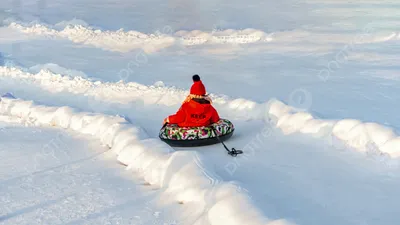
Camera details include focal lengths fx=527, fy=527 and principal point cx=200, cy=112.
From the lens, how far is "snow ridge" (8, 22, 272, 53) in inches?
630

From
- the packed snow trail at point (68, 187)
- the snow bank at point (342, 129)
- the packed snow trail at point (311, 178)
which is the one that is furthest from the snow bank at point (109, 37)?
the packed snow trail at point (311, 178)

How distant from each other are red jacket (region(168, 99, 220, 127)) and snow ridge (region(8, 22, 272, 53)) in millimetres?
8628

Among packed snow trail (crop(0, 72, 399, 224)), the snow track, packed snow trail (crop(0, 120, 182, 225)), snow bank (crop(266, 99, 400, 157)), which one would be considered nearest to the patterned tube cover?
packed snow trail (crop(0, 72, 399, 224))

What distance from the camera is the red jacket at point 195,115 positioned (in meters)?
6.46

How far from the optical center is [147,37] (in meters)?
16.8

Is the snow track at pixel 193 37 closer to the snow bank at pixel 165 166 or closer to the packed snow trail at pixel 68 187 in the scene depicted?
the snow bank at pixel 165 166

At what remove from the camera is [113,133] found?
274 inches

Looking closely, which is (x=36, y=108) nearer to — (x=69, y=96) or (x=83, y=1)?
(x=69, y=96)

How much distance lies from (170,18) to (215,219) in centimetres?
1882

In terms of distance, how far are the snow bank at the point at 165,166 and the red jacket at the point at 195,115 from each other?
50cm

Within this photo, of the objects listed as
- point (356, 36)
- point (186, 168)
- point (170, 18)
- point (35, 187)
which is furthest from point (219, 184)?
point (170, 18)

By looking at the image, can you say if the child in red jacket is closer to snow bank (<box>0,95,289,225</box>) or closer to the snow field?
snow bank (<box>0,95,289,225</box>)

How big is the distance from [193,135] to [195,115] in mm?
252

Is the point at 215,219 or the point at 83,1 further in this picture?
the point at 83,1
